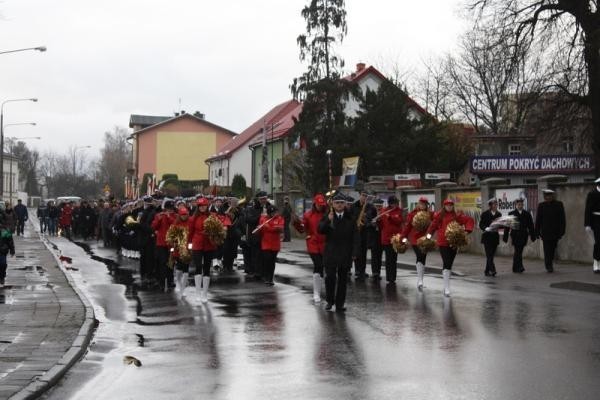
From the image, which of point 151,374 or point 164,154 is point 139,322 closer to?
point 151,374

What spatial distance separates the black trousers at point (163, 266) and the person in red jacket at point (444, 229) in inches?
196

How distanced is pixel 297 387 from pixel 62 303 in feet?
23.6

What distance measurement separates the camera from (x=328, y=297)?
1355 centimetres

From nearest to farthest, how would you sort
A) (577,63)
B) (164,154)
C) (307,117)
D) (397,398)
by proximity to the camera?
(397,398)
(577,63)
(307,117)
(164,154)

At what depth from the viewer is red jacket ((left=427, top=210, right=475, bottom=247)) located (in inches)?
613

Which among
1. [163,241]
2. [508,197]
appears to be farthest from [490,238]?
[163,241]

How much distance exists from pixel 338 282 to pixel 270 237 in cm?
454

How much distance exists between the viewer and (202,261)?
600 inches

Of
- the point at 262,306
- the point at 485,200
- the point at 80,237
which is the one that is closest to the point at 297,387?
the point at 262,306

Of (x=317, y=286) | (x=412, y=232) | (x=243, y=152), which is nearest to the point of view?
(x=317, y=286)

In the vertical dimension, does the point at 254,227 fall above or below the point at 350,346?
above

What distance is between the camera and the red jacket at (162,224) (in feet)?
54.9

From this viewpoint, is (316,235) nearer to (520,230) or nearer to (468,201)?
(520,230)

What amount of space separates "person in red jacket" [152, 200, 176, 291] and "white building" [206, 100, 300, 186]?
58463 mm
